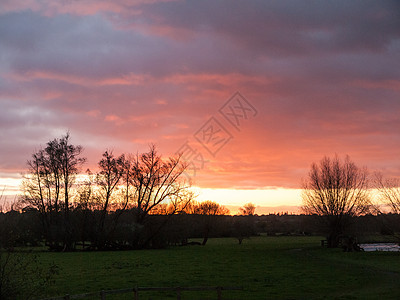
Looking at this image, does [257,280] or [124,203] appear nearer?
[257,280]

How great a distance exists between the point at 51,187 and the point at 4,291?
5298 centimetres

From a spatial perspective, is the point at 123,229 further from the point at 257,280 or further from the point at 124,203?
the point at 257,280

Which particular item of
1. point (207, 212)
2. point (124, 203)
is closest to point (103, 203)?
point (124, 203)

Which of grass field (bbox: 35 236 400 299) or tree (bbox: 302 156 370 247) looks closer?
grass field (bbox: 35 236 400 299)

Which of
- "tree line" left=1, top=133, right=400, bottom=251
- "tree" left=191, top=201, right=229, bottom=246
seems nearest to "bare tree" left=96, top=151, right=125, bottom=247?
"tree line" left=1, top=133, right=400, bottom=251

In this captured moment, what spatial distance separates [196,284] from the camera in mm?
26828

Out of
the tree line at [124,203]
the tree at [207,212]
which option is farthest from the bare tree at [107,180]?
the tree at [207,212]

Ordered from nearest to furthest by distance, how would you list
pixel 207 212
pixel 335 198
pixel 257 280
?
pixel 257 280 < pixel 335 198 < pixel 207 212

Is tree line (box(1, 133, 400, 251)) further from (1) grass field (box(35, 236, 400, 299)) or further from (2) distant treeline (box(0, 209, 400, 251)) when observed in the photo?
(1) grass field (box(35, 236, 400, 299))

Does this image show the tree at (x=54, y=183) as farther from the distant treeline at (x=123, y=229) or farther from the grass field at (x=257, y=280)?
the grass field at (x=257, y=280)

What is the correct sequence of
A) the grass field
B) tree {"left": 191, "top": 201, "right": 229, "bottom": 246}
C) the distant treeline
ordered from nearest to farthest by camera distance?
the grass field → the distant treeline → tree {"left": 191, "top": 201, "right": 229, "bottom": 246}

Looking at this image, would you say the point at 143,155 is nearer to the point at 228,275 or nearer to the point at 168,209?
the point at 168,209

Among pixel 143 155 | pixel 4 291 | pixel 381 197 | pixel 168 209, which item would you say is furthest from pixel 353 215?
pixel 4 291

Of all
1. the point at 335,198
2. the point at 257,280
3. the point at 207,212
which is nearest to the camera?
the point at 257,280
